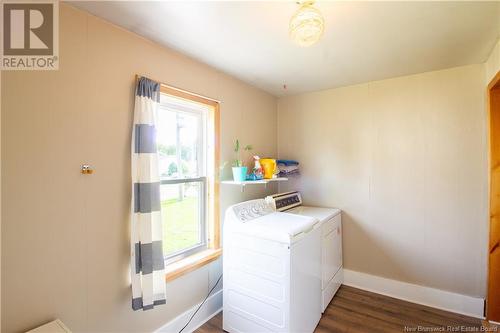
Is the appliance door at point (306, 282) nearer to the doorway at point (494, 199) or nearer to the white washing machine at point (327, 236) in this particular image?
the white washing machine at point (327, 236)

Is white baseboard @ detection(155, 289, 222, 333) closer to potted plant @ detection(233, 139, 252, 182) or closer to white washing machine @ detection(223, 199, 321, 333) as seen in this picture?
white washing machine @ detection(223, 199, 321, 333)

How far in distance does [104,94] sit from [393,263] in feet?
10.1

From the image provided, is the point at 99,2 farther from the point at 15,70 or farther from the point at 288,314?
the point at 288,314

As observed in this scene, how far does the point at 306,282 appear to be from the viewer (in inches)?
72.9

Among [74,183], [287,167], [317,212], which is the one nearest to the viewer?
[74,183]

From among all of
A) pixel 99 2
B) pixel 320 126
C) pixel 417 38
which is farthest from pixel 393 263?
pixel 99 2

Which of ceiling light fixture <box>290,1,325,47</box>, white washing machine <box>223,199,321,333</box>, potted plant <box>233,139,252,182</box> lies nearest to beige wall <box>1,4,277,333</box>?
white washing machine <box>223,199,321,333</box>

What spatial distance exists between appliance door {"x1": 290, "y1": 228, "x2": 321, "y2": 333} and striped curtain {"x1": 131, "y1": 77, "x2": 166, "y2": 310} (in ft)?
3.09

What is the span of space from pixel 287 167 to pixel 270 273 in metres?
1.52

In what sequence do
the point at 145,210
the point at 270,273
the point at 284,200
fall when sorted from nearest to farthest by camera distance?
the point at 145,210 < the point at 270,273 < the point at 284,200

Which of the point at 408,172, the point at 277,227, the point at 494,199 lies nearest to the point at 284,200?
the point at 277,227

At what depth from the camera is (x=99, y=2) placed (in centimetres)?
132

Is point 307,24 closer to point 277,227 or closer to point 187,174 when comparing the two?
point 277,227

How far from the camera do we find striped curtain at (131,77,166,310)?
1.56 m
